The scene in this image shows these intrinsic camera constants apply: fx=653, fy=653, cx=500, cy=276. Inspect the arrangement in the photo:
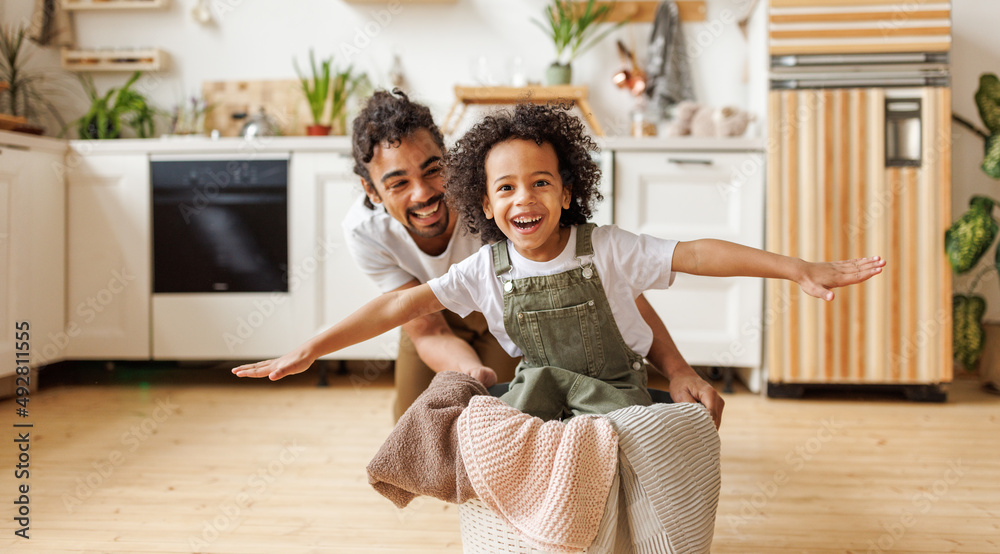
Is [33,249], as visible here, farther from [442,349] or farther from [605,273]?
[605,273]

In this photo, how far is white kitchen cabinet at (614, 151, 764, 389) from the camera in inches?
86.5

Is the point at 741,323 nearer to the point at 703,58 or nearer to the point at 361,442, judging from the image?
the point at 703,58

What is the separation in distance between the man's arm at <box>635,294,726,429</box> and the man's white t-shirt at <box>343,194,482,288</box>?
41cm

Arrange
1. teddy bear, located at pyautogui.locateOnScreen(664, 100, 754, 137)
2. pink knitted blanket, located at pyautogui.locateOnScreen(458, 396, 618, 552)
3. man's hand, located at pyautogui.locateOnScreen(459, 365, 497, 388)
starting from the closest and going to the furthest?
pink knitted blanket, located at pyautogui.locateOnScreen(458, 396, 618, 552) < man's hand, located at pyautogui.locateOnScreen(459, 365, 497, 388) < teddy bear, located at pyautogui.locateOnScreen(664, 100, 754, 137)

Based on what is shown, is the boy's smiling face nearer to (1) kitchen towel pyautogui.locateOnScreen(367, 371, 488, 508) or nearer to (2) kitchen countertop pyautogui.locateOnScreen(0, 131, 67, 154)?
(1) kitchen towel pyautogui.locateOnScreen(367, 371, 488, 508)

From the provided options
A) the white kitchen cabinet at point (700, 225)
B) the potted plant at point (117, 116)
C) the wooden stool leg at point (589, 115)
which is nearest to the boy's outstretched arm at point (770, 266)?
the white kitchen cabinet at point (700, 225)

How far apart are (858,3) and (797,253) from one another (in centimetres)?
83

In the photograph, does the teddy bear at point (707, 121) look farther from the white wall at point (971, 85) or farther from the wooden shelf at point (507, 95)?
the white wall at point (971, 85)

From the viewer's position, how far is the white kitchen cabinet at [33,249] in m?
2.06

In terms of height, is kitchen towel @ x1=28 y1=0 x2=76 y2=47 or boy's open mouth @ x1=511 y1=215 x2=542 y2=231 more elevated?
kitchen towel @ x1=28 y1=0 x2=76 y2=47

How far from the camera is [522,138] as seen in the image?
100 centimetres

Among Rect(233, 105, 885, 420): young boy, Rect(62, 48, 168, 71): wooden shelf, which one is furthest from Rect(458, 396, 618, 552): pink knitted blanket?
Rect(62, 48, 168, 71): wooden shelf

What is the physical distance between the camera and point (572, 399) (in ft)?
3.21

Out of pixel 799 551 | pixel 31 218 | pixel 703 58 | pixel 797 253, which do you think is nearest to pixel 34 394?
pixel 31 218
